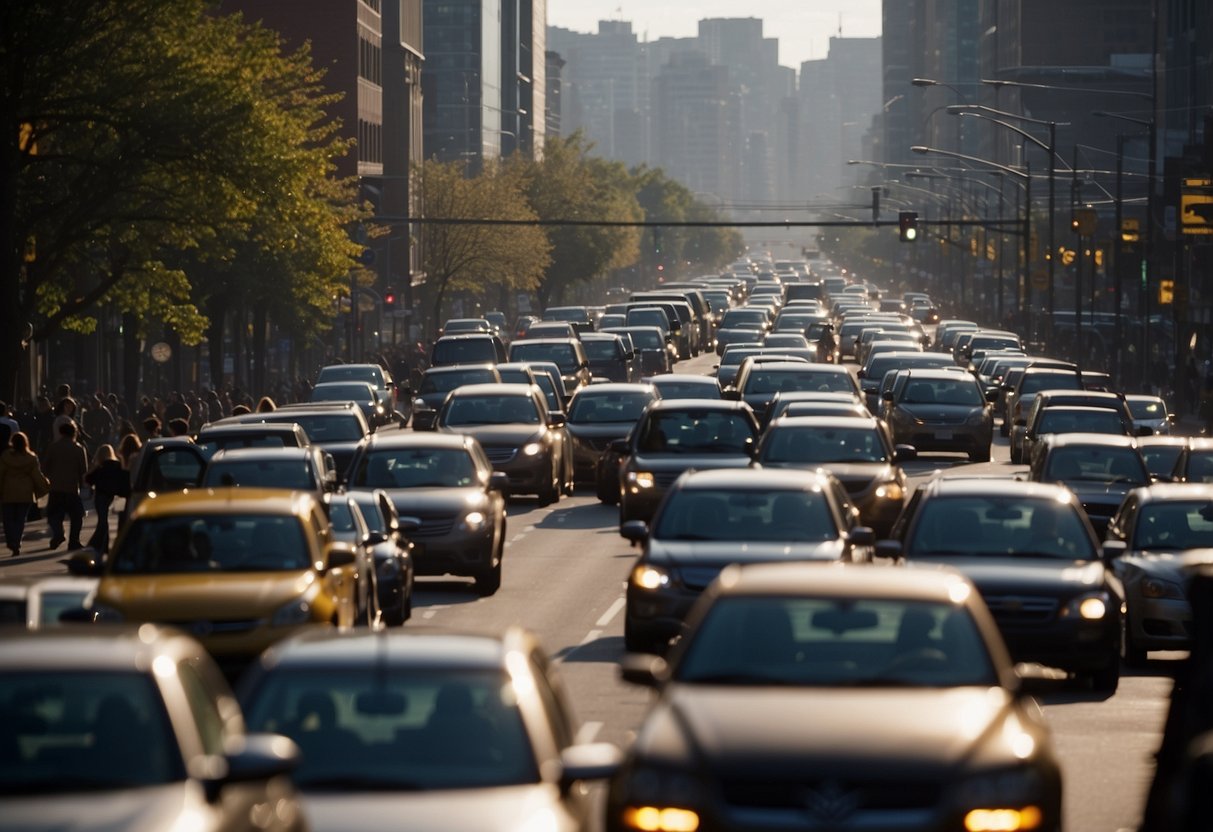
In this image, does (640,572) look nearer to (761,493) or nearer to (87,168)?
(761,493)

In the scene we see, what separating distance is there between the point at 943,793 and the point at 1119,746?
7108 mm

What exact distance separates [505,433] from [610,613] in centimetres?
1379

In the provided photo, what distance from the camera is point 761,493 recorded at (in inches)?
816

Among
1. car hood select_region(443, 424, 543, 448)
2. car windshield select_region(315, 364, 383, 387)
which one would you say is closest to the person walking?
car hood select_region(443, 424, 543, 448)

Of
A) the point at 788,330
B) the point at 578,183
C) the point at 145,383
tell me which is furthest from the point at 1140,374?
the point at 578,183

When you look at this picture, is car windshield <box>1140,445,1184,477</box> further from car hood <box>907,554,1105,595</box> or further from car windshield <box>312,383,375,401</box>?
car windshield <box>312,383,375,401</box>

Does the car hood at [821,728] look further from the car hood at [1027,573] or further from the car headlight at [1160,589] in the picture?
the car headlight at [1160,589]

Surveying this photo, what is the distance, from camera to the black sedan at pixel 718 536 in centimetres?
1966

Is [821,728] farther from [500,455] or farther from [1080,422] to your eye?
[1080,422]

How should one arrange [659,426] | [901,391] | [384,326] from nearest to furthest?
[659,426], [901,391], [384,326]

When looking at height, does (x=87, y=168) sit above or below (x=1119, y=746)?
above

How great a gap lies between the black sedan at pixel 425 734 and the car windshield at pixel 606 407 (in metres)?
31.7

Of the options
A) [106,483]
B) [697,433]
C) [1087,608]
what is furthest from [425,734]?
[697,433]

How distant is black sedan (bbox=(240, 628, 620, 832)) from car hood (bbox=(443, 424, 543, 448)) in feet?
91.7
